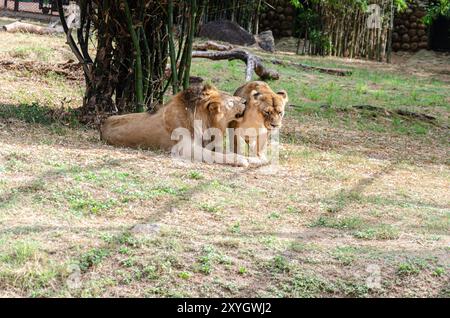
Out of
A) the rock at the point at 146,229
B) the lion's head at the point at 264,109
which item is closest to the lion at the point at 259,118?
the lion's head at the point at 264,109

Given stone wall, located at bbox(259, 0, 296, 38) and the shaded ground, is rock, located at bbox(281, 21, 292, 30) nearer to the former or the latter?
stone wall, located at bbox(259, 0, 296, 38)

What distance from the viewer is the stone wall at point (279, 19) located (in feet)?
77.9

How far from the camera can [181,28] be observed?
936 centimetres

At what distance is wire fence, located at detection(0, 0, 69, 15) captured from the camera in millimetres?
24075

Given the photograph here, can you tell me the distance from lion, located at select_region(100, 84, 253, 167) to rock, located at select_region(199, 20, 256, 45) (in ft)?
41.7

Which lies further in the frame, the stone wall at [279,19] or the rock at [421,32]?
the stone wall at [279,19]

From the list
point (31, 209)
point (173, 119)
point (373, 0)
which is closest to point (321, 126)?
point (173, 119)

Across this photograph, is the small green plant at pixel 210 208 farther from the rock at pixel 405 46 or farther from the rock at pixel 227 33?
the rock at pixel 405 46

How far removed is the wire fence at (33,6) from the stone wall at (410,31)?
9.97 m

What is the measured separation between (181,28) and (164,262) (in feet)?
17.6

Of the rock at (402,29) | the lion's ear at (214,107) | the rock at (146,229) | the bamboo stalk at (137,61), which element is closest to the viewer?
the rock at (146,229)

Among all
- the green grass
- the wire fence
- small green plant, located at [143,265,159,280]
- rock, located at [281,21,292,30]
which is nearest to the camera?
small green plant, located at [143,265,159,280]

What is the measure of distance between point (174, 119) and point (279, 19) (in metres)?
17.0

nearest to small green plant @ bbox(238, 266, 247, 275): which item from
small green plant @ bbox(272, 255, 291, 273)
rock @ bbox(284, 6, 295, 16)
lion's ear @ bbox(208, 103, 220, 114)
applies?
small green plant @ bbox(272, 255, 291, 273)
